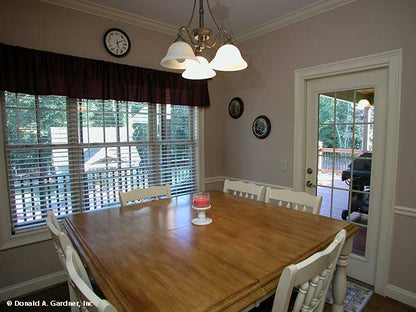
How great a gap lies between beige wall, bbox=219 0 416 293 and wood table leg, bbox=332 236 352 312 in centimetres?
98

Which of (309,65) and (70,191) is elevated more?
(309,65)

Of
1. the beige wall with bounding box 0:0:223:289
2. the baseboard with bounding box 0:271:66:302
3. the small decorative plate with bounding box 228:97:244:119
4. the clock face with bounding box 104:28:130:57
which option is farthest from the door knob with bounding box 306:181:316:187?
the baseboard with bounding box 0:271:66:302

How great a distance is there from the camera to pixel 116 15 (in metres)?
2.61

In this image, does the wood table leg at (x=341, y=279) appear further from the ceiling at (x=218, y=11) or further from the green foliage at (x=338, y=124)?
the ceiling at (x=218, y=11)

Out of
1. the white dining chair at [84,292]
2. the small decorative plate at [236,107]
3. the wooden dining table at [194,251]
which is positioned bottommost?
the wooden dining table at [194,251]

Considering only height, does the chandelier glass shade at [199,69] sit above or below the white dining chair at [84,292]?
above

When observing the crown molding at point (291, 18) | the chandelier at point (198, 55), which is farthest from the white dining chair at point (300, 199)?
the crown molding at point (291, 18)

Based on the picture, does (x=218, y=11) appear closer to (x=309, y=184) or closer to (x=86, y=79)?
(x=86, y=79)

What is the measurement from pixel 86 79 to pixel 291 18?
2284mm

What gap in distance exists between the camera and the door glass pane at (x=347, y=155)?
7.67ft

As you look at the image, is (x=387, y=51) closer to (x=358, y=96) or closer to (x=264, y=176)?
(x=358, y=96)

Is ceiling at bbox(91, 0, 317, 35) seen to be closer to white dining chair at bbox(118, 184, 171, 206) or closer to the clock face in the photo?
the clock face

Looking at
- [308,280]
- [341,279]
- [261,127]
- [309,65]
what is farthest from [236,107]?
[308,280]

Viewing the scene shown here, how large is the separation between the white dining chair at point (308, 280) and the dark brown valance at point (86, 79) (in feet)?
7.98
